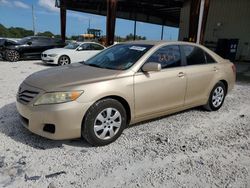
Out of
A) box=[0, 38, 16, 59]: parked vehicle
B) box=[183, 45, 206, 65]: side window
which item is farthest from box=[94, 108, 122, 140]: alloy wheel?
box=[0, 38, 16, 59]: parked vehicle

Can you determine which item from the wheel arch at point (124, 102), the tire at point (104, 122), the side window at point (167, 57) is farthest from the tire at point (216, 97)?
the tire at point (104, 122)

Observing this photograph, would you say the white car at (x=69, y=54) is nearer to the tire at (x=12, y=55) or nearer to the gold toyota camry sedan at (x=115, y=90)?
the tire at (x=12, y=55)

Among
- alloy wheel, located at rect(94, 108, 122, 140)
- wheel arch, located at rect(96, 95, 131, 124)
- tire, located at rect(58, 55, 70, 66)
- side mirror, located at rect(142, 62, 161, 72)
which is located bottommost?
tire, located at rect(58, 55, 70, 66)

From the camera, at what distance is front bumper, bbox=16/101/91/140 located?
3283 mm

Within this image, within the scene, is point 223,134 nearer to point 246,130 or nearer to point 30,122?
point 246,130

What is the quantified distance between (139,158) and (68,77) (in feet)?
4.99

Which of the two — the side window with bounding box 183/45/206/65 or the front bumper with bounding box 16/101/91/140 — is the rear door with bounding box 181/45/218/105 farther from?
the front bumper with bounding box 16/101/91/140

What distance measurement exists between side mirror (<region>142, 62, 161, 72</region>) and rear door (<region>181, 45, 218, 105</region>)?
90cm

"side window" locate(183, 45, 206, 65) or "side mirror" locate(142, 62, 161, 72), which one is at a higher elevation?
"side window" locate(183, 45, 206, 65)

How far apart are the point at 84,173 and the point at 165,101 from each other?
191 cm

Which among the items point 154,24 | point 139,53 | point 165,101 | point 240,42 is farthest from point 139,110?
point 154,24

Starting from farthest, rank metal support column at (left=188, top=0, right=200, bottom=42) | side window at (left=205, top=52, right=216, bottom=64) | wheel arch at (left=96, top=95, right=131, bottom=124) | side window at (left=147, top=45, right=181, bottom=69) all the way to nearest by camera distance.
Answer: metal support column at (left=188, top=0, right=200, bottom=42) < side window at (left=205, top=52, right=216, bottom=64) < side window at (left=147, top=45, right=181, bottom=69) < wheel arch at (left=96, top=95, right=131, bottom=124)

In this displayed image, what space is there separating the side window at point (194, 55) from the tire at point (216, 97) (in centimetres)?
68

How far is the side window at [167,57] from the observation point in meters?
4.25
